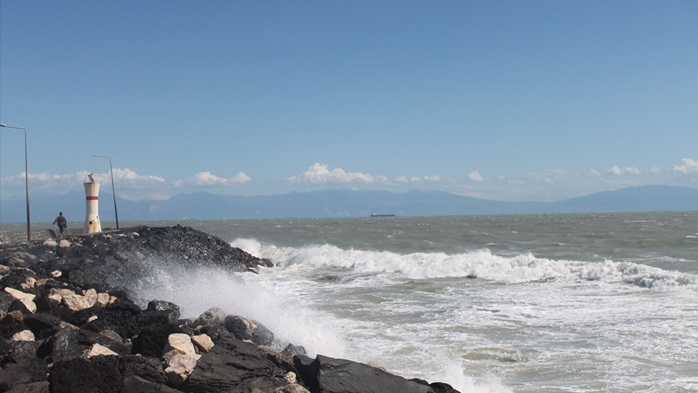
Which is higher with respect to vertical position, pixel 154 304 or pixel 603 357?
pixel 154 304

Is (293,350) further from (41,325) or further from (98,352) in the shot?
(41,325)

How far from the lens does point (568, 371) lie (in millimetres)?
8023

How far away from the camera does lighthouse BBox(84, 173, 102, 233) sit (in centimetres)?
2662

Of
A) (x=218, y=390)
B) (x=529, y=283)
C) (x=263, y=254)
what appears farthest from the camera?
(x=263, y=254)

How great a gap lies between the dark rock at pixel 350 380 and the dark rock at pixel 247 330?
7.44ft

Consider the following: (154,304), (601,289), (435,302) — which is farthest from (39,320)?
(601,289)

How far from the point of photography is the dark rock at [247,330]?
847cm

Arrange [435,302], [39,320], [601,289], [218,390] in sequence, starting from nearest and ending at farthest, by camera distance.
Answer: [218,390] → [39,320] → [435,302] → [601,289]

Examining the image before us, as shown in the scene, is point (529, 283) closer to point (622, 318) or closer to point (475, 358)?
point (622, 318)

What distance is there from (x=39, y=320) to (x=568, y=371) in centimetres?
634

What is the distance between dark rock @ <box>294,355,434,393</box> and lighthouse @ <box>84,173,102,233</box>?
22.7 meters

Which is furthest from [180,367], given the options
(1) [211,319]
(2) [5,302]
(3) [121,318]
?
(2) [5,302]

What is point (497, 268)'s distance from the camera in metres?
20.5

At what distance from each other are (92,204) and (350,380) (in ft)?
77.9
